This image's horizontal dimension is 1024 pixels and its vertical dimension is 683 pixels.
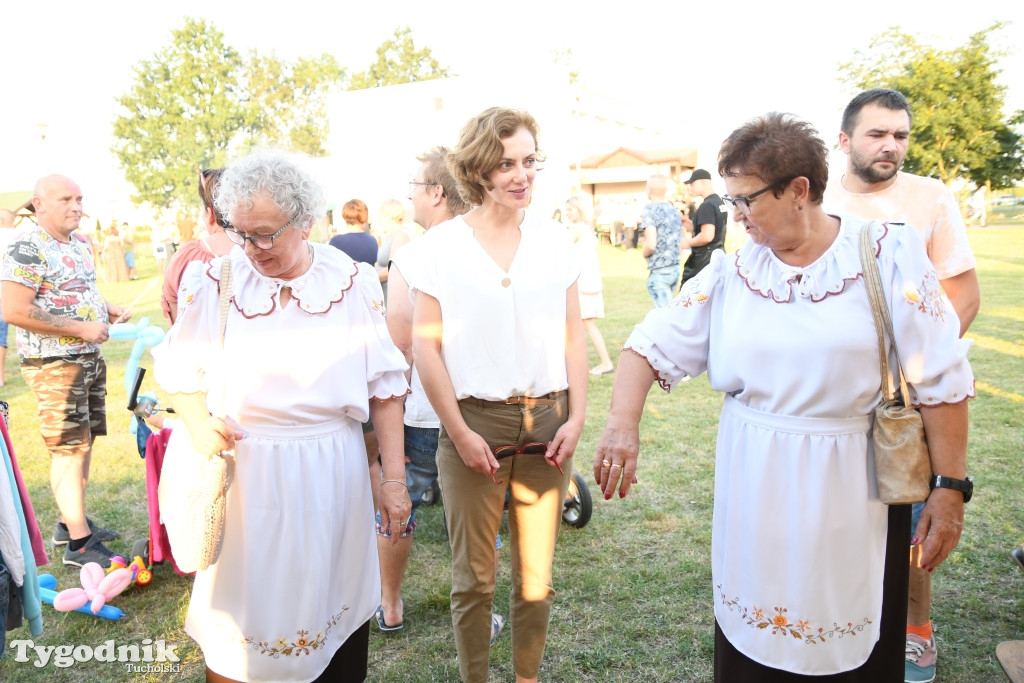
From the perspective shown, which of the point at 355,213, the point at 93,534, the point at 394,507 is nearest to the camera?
the point at 394,507

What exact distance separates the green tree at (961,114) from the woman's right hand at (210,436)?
34925 mm

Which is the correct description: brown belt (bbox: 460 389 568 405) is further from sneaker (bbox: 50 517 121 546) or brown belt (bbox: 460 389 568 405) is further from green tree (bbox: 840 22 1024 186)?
green tree (bbox: 840 22 1024 186)

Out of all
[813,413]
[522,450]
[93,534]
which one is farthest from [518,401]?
[93,534]

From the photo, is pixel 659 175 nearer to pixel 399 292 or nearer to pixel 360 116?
pixel 399 292

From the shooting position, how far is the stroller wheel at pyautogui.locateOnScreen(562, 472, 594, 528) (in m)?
4.16

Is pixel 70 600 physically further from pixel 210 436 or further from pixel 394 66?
pixel 394 66

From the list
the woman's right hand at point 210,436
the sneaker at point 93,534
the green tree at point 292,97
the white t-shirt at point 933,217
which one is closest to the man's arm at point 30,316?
the sneaker at point 93,534

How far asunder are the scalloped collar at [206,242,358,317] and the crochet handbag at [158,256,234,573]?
0.44 meters

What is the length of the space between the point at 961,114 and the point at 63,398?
3598 centimetres

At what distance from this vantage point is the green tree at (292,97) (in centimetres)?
5147

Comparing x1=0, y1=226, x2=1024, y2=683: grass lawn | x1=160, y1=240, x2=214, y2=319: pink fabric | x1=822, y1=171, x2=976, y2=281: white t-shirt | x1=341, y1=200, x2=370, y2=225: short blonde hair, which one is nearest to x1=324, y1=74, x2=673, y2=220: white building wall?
x1=341, y1=200, x2=370, y2=225: short blonde hair

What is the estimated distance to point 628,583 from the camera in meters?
3.62

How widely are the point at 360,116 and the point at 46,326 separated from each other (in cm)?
3278

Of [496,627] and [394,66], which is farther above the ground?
[394,66]
